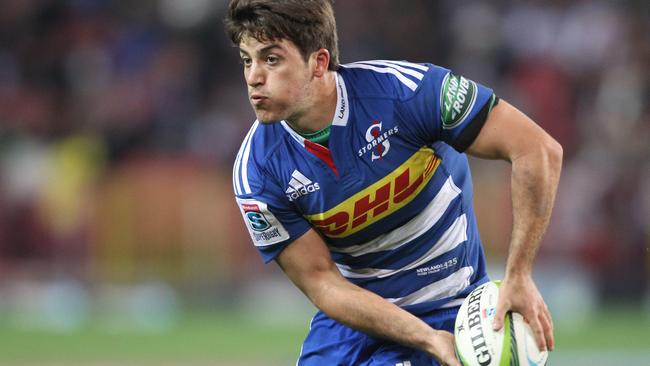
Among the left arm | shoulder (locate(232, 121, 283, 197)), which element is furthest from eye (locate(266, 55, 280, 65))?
the left arm

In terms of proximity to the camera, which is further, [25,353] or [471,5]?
[471,5]

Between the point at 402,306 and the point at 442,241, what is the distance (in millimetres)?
359

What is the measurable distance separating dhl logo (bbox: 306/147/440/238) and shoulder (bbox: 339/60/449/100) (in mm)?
290

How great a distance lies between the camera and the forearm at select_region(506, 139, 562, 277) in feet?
17.3

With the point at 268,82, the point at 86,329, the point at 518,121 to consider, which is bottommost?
the point at 86,329

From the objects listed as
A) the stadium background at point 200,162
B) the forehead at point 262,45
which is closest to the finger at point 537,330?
the forehead at point 262,45

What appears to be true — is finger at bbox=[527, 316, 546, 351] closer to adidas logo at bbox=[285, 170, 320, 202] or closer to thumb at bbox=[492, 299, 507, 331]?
thumb at bbox=[492, 299, 507, 331]

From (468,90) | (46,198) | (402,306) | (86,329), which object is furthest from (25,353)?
(468,90)

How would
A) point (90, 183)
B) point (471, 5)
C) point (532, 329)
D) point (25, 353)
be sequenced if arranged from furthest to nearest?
point (471, 5)
point (90, 183)
point (25, 353)
point (532, 329)

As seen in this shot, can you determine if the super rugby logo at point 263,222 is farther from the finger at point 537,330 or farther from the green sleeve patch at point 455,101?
the finger at point 537,330

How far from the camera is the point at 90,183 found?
48.9 feet

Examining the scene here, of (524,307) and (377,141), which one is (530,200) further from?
(377,141)

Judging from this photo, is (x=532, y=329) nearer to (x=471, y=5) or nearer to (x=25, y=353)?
(x=25, y=353)

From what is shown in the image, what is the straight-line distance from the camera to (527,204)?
208 inches
